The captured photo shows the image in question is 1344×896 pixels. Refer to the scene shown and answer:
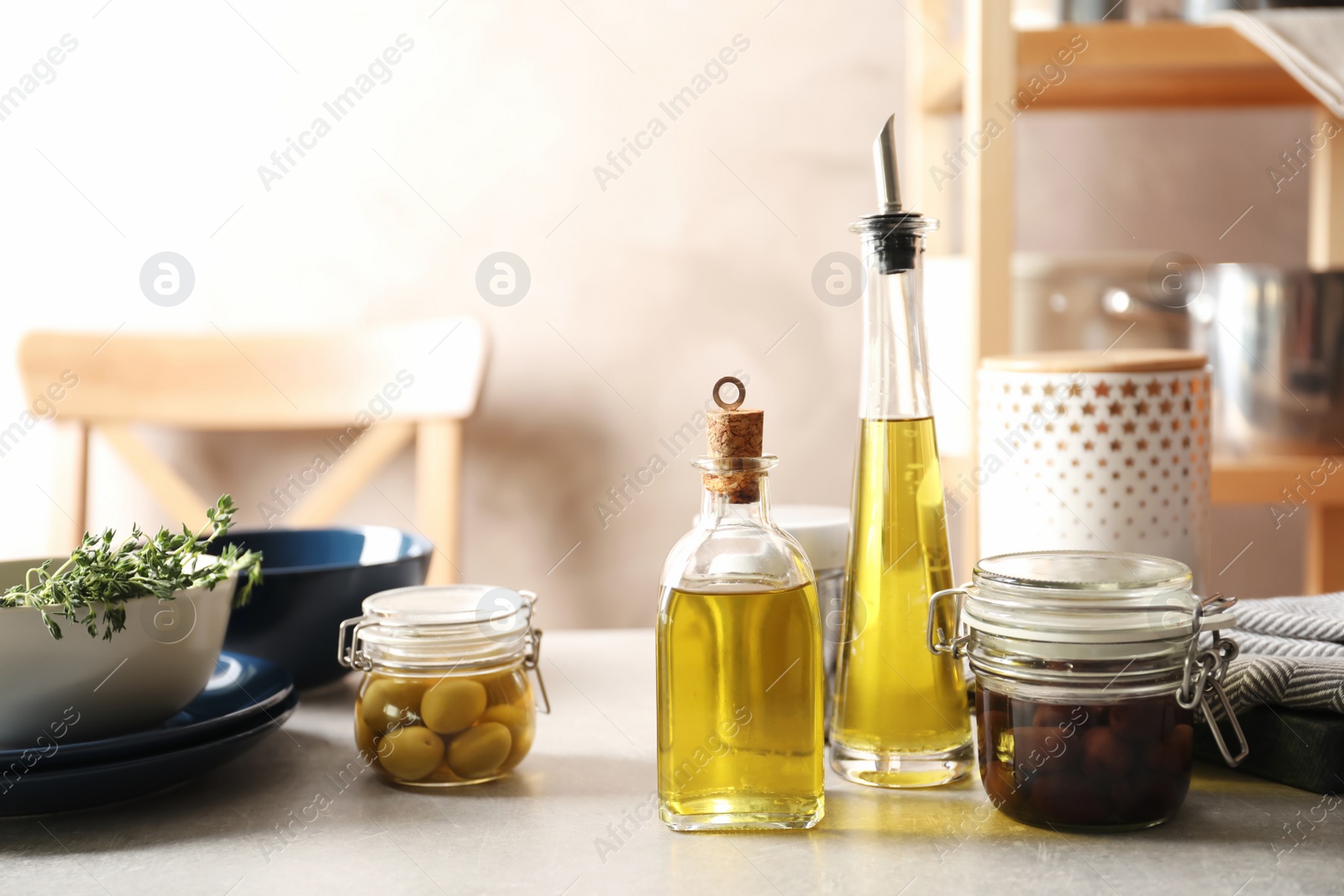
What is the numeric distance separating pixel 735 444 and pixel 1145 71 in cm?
93

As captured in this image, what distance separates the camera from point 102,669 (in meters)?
0.55

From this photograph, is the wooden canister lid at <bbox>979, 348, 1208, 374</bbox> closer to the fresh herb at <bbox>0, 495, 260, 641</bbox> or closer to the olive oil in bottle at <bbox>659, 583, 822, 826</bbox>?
the olive oil in bottle at <bbox>659, 583, 822, 826</bbox>

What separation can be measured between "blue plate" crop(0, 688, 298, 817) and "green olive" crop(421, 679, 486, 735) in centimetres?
9

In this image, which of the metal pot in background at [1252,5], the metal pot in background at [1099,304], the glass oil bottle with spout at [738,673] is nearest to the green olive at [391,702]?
the glass oil bottle with spout at [738,673]

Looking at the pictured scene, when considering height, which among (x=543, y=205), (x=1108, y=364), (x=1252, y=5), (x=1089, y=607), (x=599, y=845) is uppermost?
(x=1252, y=5)

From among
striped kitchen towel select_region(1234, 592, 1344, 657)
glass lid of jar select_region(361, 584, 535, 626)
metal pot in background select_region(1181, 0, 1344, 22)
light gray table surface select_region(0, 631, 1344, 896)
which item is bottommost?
light gray table surface select_region(0, 631, 1344, 896)

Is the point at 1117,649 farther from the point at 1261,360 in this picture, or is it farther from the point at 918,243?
the point at 1261,360

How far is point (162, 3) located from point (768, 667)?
1.38 metres

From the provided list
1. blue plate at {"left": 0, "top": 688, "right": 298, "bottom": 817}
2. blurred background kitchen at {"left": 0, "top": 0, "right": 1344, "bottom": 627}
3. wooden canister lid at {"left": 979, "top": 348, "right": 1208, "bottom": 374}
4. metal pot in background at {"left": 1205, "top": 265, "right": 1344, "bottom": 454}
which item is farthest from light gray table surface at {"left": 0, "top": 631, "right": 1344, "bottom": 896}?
blurred background kitchen at {"left": 0, "top": 0, "right": 1344, "bottom": 627}

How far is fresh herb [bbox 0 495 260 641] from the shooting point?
0.54 meters

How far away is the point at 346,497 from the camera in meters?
1.49

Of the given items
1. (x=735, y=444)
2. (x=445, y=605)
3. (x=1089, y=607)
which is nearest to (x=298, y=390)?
(x=445, y=605)

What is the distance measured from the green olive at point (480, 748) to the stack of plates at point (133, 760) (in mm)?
98

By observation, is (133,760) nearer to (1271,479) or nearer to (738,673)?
(738,673)
